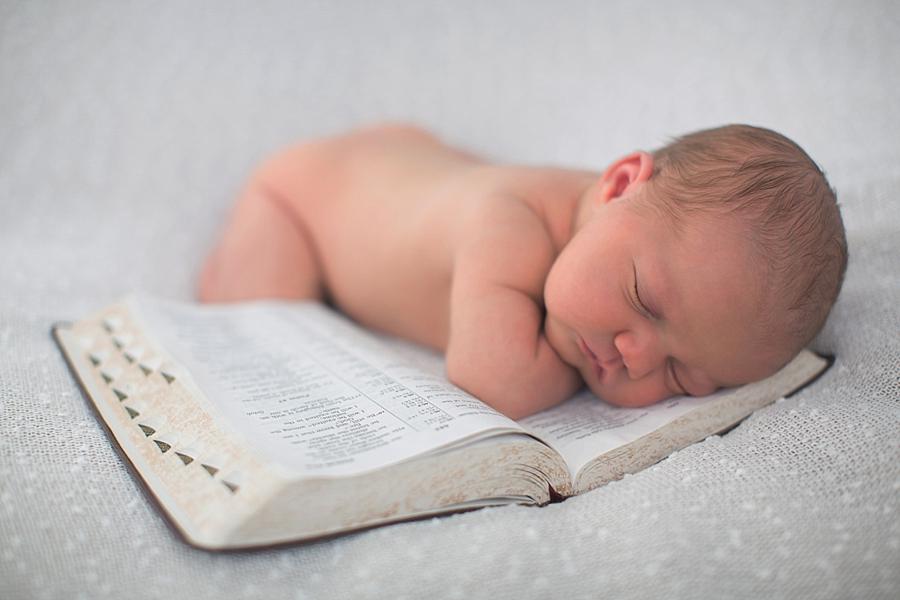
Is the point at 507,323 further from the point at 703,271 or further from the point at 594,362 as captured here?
the point at 703,271

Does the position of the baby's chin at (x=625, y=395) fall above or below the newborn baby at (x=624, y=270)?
below

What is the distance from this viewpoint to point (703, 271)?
75cm

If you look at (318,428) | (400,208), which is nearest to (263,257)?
(400,208)

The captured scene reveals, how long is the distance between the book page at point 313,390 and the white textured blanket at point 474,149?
8 cm

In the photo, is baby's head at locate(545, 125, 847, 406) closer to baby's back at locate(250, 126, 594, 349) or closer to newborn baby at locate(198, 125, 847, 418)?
newborn baby at locate(198, 125, 847, 418)

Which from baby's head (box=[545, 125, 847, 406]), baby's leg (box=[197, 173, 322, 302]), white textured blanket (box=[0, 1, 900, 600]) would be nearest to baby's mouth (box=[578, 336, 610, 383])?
baby's head (box=[545, 125, 847, 406])

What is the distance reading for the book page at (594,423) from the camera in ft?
2.45

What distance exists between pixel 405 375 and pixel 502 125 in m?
0.82

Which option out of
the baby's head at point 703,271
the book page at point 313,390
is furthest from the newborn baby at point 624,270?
the book page at point 313,390

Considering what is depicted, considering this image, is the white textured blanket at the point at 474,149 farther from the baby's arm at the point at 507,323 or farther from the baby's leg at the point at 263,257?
the baby's arm at the point at 507,323

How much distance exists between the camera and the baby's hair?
74 cm

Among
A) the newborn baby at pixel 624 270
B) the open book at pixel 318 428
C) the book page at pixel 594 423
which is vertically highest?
the newborn baby at pixel 624 270

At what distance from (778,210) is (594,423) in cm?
31

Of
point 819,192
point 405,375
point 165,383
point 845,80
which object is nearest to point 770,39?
point 845,80
